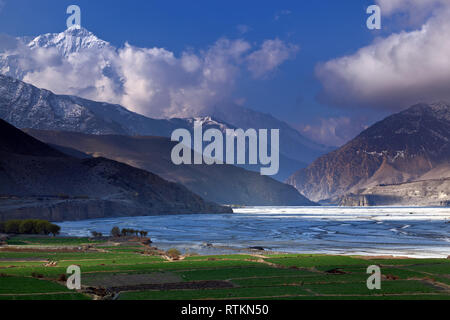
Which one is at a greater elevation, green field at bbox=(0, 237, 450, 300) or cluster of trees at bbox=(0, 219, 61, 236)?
Result: cluster of trees at bbox=(0, 219, 61, 236)

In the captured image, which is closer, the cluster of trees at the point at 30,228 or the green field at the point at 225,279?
the green field at the point at 225,279

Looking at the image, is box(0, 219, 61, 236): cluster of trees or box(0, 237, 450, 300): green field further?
box(0, 219, 61, 236): cluster of trees

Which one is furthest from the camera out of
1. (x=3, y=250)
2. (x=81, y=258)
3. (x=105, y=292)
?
(x=3, y=250)

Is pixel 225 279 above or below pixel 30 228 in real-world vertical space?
below

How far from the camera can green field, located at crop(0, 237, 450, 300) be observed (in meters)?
33.1

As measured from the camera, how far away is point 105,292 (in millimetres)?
35000

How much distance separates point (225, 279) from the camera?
41.9 meters

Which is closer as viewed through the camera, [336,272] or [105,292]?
[105,292]

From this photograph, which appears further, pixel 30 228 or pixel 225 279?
pixel 30 228

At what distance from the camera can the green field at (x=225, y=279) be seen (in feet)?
108
